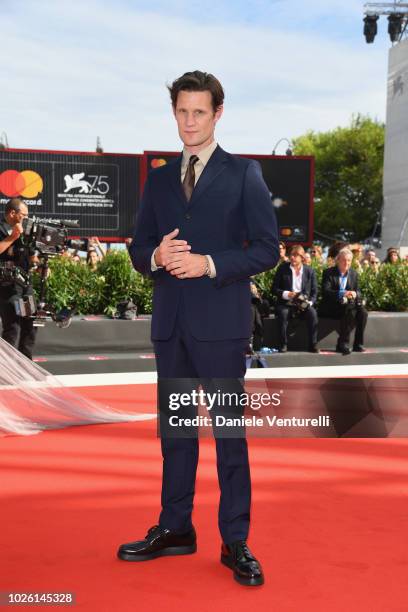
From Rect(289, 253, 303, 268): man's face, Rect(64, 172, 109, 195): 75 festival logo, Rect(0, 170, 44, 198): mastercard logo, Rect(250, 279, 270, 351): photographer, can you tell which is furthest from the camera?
Rect(64, 172, 109, 195): 75 festival logo

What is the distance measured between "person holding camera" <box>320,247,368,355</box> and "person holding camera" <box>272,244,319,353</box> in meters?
0.38

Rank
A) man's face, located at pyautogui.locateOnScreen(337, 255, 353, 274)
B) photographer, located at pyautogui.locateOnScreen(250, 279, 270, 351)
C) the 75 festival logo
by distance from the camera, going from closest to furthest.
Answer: photographer, located at pyautogui.locateOnScreen(250, 279, 270, 351), man's face, located at pyautogui.locateOnScreen(337, 255, 353, 274), the 75 festival logo

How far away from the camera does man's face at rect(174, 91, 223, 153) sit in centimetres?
325

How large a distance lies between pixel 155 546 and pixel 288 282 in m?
8.12

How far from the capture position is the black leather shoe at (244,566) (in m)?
3.23

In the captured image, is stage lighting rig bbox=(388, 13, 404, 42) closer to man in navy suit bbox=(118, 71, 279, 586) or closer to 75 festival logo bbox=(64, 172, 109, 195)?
75 festival logo bbox=(64, 172, 109, 195)

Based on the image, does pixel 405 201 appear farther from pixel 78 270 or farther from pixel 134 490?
pixel 134 490

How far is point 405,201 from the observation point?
4088 cm

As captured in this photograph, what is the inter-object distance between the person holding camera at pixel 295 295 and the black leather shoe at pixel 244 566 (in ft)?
26.4

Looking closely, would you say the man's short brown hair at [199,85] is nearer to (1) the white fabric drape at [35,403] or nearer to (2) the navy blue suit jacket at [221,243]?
(2) the navy blue suit jacket at [221,243]

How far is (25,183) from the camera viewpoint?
81.0ft

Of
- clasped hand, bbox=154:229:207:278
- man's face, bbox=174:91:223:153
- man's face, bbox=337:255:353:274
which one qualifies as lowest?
man's face, bbox=337:255:353:274

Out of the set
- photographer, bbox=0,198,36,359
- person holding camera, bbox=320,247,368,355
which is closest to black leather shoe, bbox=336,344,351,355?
person holding camera, bbox=320,247,368,355

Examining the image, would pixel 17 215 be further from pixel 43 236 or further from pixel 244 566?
pixel 244 566
